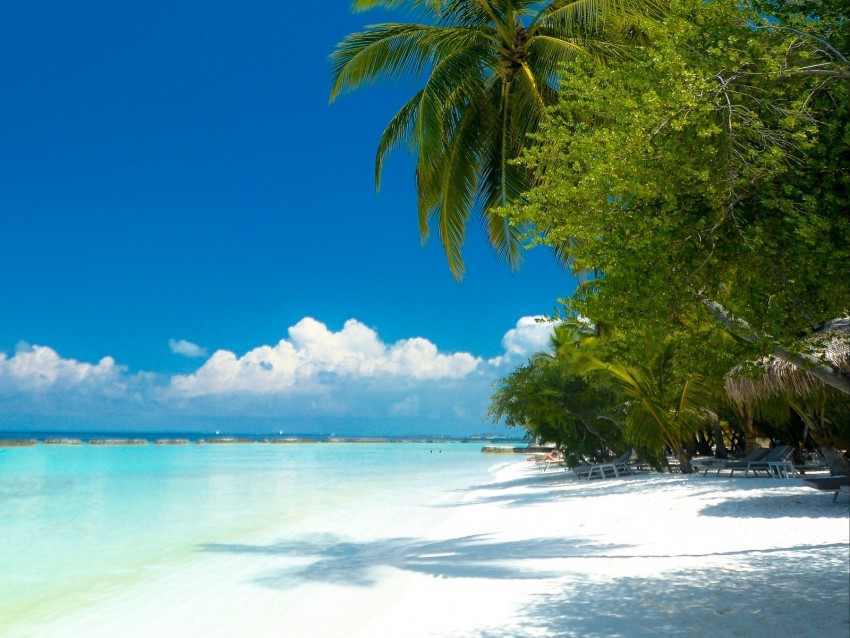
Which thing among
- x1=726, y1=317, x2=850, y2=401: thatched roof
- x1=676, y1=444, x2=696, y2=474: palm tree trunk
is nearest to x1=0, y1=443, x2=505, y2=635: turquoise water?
x1=676, y1=444, x2=696, y2=474: palm tree trunk

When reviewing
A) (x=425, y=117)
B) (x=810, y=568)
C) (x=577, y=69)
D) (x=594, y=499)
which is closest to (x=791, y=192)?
(x=577, y=69)

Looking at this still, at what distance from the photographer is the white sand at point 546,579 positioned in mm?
5414

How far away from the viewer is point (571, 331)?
24.6 m

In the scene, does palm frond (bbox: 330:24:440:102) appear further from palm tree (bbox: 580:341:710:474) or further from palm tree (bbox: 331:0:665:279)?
palm tree (bbox: 580:341:710:474)

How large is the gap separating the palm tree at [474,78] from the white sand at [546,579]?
465 cm

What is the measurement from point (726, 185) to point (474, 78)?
6.79 meters

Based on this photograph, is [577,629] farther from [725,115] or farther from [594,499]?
[594,499]

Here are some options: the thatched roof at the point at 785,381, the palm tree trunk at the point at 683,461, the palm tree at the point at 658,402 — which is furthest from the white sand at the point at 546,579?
the palm tree trunk at the point at 683,461

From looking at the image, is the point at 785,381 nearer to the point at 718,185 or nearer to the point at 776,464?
the point at 776,464

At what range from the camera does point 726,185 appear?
4781mm

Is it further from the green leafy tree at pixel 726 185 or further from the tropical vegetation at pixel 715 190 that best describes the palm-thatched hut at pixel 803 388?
the green leafy tree at pixel 726 185

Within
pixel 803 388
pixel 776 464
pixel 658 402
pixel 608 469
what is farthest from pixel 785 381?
pixel 608 469

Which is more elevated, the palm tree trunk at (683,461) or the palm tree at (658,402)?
the palm tree at (658,402)

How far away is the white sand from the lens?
5.41 meters
